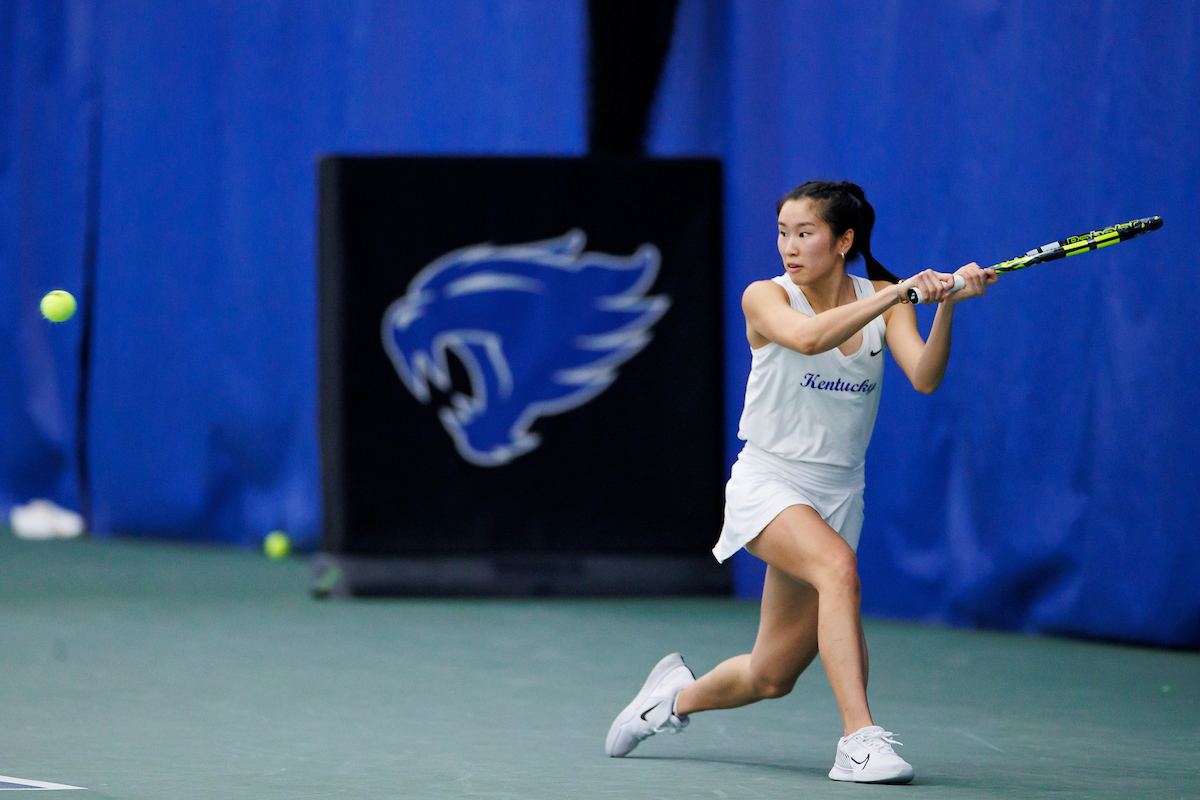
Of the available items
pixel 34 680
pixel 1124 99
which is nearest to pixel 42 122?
pixel 34 680

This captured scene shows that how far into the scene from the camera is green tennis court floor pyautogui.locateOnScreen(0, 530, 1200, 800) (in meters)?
3.63

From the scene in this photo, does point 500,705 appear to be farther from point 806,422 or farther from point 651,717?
point 806,422

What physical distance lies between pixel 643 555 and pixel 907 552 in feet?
3.71

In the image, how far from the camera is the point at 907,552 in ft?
22.0

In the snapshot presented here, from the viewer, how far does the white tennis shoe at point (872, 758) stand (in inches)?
135

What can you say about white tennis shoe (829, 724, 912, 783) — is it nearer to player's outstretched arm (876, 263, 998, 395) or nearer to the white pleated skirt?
the white pleated skirt

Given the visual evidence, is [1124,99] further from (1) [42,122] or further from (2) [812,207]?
(1) [42,122]

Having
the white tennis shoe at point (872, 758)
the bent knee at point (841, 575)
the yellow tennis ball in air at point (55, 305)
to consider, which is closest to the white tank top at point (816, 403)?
the bent knee at point (841, 575)

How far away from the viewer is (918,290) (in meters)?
3.46

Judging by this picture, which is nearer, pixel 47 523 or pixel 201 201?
pixel 201 201

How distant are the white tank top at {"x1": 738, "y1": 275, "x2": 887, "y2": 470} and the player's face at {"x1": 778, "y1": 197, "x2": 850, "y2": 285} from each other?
2.9 inches

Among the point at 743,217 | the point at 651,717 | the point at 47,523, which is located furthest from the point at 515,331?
the point at 47,523

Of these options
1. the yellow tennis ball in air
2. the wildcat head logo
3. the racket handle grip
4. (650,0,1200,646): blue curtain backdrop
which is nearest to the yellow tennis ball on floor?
the wildcat head logo

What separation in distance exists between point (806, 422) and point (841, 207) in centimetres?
47
